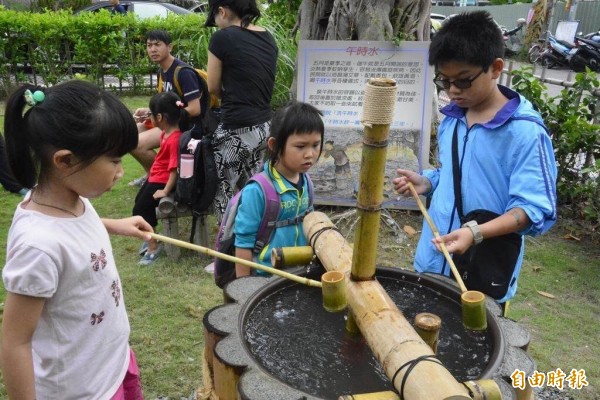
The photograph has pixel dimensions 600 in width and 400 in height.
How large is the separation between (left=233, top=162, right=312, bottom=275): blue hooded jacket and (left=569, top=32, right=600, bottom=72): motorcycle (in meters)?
16.6

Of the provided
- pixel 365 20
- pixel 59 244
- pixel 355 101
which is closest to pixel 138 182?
pixel 355 101

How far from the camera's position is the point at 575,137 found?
5027 mm

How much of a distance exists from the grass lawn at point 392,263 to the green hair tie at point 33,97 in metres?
2.01

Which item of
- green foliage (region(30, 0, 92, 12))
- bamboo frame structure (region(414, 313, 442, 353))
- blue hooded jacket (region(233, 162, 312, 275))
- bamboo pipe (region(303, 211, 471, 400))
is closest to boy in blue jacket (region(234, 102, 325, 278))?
blue hooded jacket (region(233, 162, 312, 275))

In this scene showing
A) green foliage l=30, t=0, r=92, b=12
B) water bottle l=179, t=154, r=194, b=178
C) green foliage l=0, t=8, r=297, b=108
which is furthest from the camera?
green foliage l=30, t=0, r=92, b=12

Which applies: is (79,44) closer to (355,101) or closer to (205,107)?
(205,107)

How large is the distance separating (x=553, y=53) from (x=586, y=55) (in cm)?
129

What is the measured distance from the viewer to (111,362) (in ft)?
5.51

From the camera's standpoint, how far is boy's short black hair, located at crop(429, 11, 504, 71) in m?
2.01

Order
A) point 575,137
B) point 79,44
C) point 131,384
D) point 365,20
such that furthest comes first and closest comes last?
point 79,44 < point 365,20 < point 575,137 < point 131,384

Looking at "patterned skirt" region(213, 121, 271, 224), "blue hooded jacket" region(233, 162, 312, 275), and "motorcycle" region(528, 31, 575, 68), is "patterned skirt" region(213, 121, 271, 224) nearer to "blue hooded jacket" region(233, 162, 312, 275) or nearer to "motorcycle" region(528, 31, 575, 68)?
"blue hooded jacket" region(233, 162, 312, 275)

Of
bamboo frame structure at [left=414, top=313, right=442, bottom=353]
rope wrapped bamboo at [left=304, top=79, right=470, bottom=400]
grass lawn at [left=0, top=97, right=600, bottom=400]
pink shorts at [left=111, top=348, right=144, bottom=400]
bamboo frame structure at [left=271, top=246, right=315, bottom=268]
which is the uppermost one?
rope wrapped bamboo at [left=304, top=79, right=470, bottom=400]

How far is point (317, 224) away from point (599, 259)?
366 centimetres

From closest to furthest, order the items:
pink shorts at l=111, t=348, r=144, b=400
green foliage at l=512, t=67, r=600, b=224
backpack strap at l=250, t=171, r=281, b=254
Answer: pink shorts at l=111, t=348, r=144, b=400, backpack strap at l=250, t=171, r=281, b=254, green foliage at l=512, t=67, r=600, b=224
